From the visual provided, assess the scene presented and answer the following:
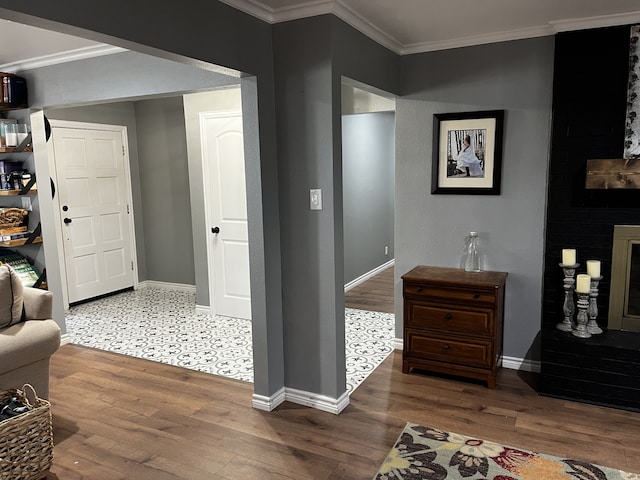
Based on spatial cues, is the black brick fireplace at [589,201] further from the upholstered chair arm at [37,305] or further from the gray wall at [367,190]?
the upholstered chair arm at [37,305]

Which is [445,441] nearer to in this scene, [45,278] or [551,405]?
[551,405]

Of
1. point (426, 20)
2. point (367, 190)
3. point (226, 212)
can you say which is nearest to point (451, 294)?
point (426, 20)

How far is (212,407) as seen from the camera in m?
3.06

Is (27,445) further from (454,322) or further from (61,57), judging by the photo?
(61,57)

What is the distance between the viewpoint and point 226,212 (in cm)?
471

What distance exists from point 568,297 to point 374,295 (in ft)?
9.14

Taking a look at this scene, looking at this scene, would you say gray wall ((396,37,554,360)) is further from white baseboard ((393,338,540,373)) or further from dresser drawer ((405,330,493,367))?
dresser drawer ((405,330,493,367))

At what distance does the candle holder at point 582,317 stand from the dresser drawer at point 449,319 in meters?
0.53

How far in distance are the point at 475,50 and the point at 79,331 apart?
13.8ft

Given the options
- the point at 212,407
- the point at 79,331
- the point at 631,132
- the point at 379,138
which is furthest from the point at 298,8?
the point at 379,138

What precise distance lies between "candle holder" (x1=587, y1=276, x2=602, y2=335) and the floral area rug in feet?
3.17

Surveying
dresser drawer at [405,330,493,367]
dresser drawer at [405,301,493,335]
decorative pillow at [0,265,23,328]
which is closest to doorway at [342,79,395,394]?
dresser drawer at [405,330,493,367]

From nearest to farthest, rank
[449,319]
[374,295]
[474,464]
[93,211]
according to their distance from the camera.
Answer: [474,464], [449,319], [93,211], [374,295]

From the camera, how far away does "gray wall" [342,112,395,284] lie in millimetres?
5895
